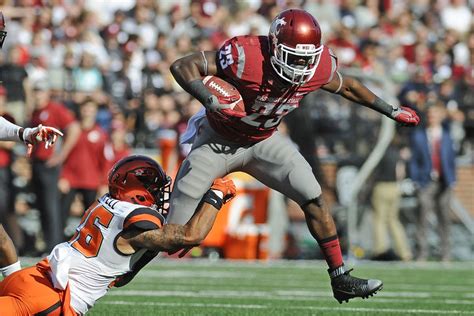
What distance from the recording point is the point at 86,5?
15.0 meters

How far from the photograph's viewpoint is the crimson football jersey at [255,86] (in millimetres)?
6078

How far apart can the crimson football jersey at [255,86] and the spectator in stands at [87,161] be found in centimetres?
560

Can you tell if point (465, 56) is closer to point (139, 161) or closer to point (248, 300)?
point (248, 300)

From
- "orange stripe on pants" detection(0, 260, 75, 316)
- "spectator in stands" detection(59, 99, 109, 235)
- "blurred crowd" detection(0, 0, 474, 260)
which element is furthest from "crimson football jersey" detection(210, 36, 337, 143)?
"spectator in stands" detection(59, 99, 109, 235)

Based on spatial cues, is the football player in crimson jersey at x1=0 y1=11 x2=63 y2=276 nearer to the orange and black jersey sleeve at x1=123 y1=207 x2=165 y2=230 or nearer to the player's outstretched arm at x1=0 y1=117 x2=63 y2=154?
the player's outstretched arm at x1=0 y1=117 x2=63 y2=154

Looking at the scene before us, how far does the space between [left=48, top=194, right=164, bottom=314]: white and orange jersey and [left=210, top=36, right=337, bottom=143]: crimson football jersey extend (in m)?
1.44

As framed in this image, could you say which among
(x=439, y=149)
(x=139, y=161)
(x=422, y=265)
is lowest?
(x=422, y=265)

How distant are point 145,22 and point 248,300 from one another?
7823 millimetres

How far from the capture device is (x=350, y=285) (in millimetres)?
6363

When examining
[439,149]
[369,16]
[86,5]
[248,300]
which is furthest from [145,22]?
[248,300]

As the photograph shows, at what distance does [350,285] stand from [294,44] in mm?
1458

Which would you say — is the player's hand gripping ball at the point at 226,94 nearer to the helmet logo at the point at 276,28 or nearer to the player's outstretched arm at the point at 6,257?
the helmet logo at the point at 276,28

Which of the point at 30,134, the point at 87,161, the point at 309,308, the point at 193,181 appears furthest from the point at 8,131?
the point at 87,161

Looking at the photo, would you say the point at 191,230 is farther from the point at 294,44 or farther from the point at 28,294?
the point at 294,44
